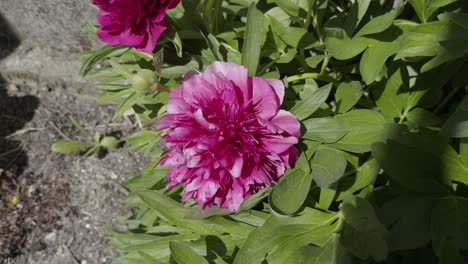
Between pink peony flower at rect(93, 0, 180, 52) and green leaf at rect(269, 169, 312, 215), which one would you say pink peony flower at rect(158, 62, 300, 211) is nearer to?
green leaf at rect(269, 169, 312, 215)

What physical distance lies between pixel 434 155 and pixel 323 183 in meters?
0.22

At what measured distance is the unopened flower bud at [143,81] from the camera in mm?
924

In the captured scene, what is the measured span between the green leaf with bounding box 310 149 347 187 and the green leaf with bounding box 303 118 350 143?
3 centimetres

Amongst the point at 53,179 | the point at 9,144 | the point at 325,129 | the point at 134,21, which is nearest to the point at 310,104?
the point at 325,129

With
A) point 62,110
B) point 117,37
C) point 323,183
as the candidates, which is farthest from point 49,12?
point 323,183

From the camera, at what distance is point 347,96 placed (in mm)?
1050

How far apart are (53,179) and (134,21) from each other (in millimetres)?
1089

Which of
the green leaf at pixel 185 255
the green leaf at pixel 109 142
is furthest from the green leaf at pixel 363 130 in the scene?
the green leaf at pixel 109 142

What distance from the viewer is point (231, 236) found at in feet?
3.54

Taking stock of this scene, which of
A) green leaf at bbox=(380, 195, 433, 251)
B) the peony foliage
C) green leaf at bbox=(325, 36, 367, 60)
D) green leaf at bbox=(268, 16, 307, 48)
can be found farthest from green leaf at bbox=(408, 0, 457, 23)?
green leaf at bbox=(380, 195, 433, 251)

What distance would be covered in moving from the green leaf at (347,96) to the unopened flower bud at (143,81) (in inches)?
15.8

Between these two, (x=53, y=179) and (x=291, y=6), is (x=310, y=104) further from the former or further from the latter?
(x=53, y=179)

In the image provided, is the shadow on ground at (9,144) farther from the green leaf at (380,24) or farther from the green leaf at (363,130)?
the green leaf at (380,24)

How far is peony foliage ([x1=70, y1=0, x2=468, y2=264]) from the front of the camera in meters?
0.85
